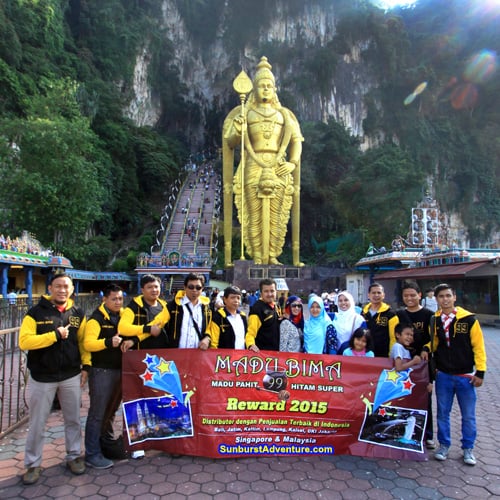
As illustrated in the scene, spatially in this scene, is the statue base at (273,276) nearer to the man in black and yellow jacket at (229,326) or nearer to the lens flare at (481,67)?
the man in black and yellow jacket at (229,326)

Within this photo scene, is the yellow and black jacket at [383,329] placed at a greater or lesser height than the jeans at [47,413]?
greater

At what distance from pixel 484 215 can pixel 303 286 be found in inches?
872

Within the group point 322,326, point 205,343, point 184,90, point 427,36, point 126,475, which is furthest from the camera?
point 184,90

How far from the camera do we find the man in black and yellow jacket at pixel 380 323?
356 cm

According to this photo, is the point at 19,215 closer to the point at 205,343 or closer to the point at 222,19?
the point at 205,343

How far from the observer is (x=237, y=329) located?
3414mm

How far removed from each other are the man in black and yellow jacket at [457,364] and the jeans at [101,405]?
2.54 meters

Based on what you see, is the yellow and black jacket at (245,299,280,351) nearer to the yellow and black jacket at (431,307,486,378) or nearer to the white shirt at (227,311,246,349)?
the white shirt at (227,311,246,349)

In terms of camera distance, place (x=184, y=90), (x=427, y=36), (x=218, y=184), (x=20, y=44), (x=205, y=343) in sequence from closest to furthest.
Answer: (x=205, y=343), (x=20, y=44), (x=218, y=184), (x=427, y=36), (x=184, y=90)

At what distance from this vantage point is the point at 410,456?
313cm

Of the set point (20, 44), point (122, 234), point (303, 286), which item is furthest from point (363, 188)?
point (20, 44)

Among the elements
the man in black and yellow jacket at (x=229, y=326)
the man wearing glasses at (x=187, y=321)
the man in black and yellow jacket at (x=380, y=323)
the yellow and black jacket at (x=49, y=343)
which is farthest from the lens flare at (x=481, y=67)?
the yellow and black jacket at (x=49, y=343)

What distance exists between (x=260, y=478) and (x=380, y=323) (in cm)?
165

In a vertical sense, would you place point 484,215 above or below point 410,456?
above
